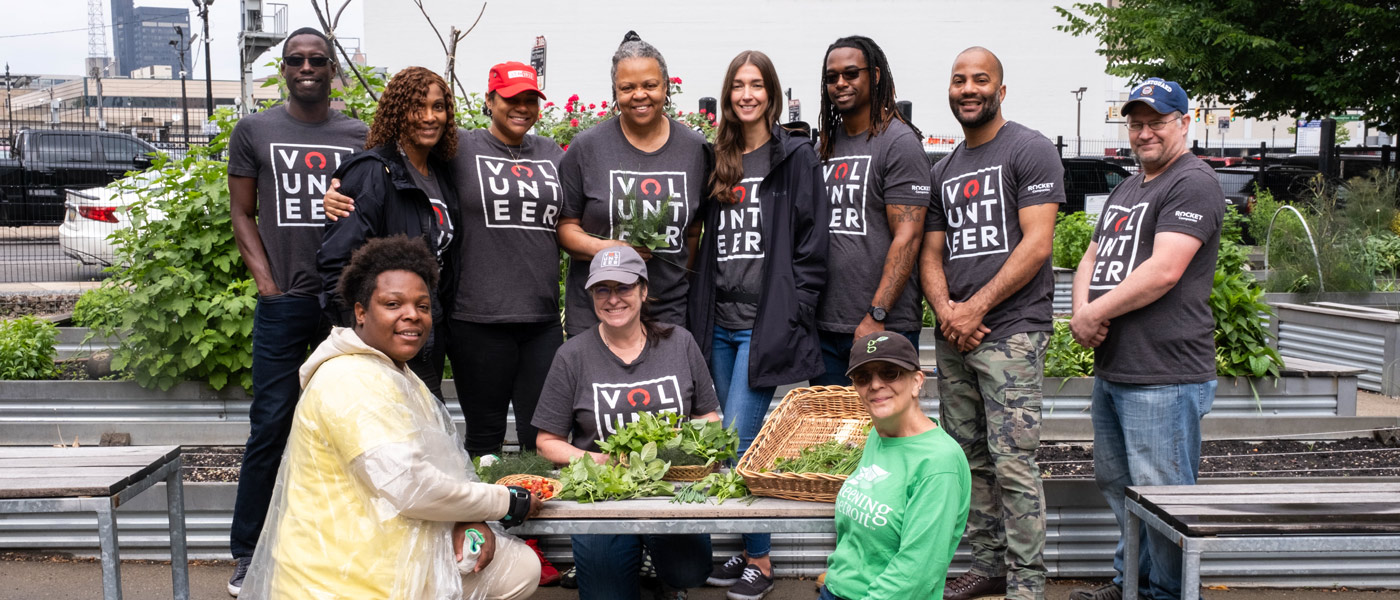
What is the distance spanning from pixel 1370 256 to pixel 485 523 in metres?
9.25

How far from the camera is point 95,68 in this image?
143 feet

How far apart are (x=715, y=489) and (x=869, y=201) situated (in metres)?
1.35

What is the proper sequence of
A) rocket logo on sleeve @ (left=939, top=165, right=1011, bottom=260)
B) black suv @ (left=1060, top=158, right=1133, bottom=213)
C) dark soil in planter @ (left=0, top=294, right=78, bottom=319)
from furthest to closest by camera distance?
black suv @ (left=1060, top=158, right=1133, bottom=213)
dark soil in planter @ (left=0, top=294, right=78, bottom=319)
rocket logo on sleeve @ (left=939, top=165, right=1011, bottom=260)

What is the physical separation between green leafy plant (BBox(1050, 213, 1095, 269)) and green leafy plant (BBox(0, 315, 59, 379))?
310 inches

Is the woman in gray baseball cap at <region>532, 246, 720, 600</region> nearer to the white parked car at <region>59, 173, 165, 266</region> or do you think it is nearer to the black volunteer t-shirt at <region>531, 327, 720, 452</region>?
the black volunteer t-shirt at <region>531, 327, 720, 452</region>

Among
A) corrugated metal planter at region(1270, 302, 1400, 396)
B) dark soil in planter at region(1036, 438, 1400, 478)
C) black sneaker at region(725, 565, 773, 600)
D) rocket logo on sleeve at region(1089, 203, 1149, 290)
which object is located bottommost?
black sneaker at region(725, 565, 773, 600)

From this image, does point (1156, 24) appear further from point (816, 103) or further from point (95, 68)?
point (95, 68)

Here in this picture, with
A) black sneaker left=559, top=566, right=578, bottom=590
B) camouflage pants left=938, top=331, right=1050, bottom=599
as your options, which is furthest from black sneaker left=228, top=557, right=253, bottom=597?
camouflage pants left=938, top=331, right=1050, bottom=599

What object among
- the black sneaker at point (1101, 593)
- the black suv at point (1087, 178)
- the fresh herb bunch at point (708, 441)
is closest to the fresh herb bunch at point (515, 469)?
the fresh herb bunch at point (708, 441)

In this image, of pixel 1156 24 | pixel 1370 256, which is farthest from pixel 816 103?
pixel 1370 256

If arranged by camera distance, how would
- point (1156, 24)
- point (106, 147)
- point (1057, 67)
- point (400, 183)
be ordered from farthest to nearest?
point (1057, 67) < point (106, 147) < point (1156, 24) < point (400, 183)

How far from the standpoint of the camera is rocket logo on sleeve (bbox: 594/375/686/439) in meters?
3.76

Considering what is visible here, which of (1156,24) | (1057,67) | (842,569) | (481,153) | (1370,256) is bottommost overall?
(842,569)

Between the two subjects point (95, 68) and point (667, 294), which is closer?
point (667, 294)
